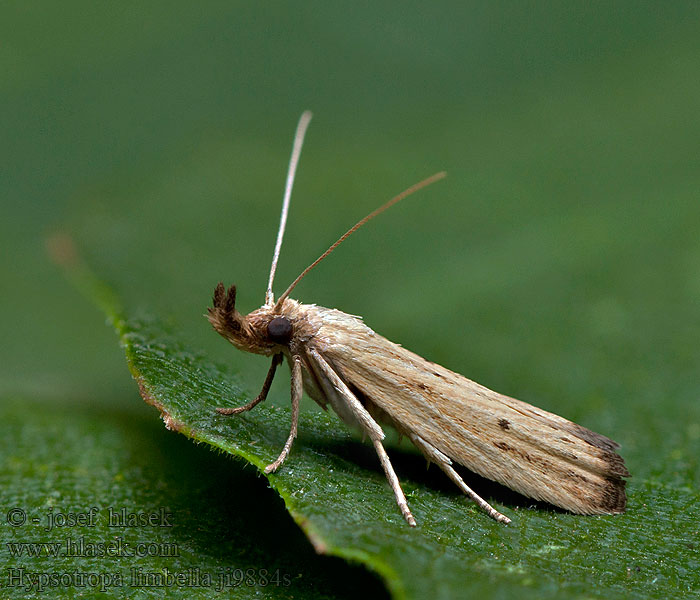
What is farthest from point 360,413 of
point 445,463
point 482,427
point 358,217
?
point 358,217

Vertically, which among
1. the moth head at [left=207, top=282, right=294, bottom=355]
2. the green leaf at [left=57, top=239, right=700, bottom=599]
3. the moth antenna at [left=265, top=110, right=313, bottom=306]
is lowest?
the green leaf at [left=57, top=239, right=700, bottom=599]

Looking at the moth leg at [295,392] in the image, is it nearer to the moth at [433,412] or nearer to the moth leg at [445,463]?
the moth at [433,412]

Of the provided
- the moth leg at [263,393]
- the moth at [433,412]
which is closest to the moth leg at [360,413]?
the moth at [433,412]

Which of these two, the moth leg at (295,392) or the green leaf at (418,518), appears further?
the moth leg at (295,392)

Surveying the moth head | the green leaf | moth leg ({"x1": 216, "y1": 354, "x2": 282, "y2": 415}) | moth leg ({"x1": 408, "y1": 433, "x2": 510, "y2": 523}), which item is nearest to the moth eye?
the moth head

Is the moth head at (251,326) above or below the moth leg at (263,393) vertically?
above

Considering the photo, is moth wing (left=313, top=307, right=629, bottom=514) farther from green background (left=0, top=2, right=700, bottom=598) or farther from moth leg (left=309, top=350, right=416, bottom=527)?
green background (left=0, top=2, right=700, bottom=598)

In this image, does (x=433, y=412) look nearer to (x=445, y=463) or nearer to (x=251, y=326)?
(x=445, y=463)
